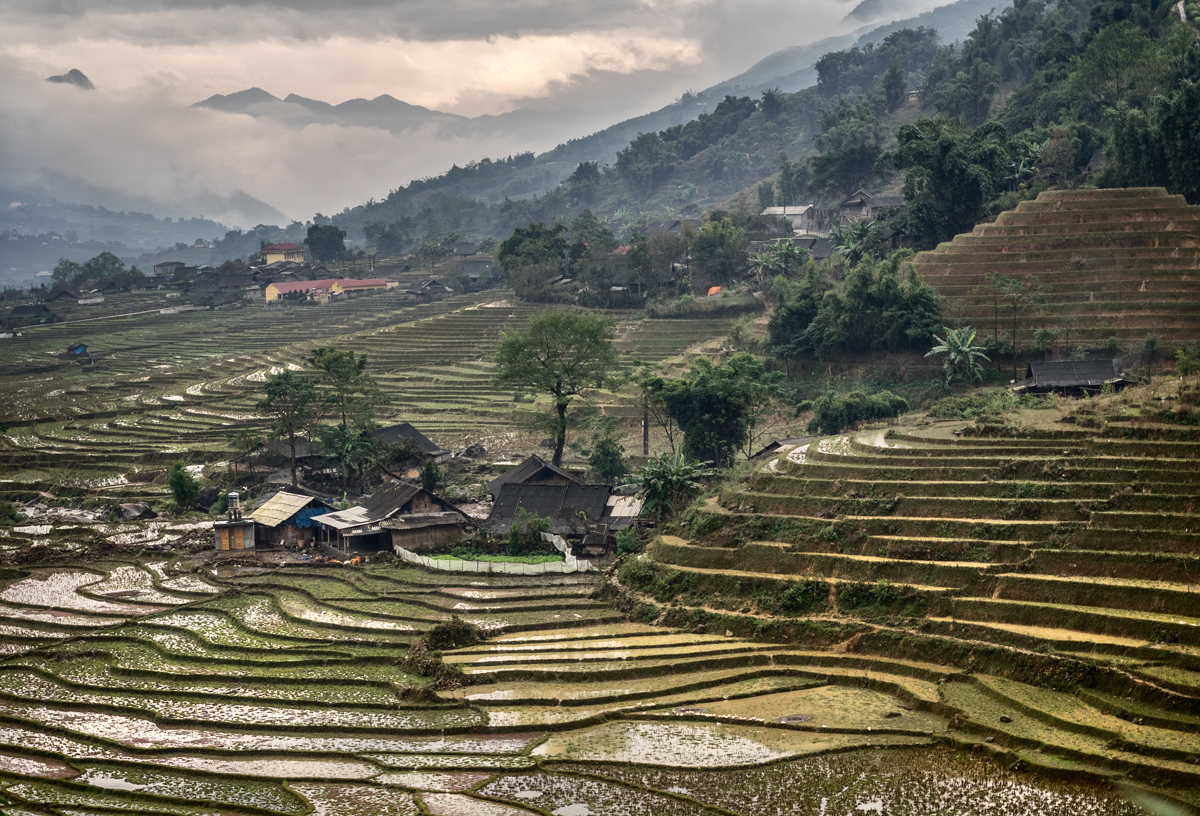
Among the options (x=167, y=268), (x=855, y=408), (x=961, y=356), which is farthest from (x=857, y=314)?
(x=167, y=268)

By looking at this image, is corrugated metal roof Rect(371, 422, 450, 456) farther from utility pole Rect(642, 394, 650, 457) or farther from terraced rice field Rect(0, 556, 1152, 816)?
terraced rice field Rect(0, 556, 1152, 816)

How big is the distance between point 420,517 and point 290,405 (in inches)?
413

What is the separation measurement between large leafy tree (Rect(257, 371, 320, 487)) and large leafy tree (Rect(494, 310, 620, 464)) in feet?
25.3

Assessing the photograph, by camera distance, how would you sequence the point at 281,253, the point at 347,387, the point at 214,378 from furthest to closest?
the point at 281,253 < the point at 214,378 < the point at 347,387

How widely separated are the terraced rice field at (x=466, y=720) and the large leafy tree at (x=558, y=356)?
13.5 meters

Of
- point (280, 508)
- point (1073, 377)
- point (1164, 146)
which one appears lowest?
point (280, 508)

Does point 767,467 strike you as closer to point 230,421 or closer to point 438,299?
point 230,421

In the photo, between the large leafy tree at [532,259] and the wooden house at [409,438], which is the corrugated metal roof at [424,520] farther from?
the large leafy tree at [532,259]

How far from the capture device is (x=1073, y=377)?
34312mm

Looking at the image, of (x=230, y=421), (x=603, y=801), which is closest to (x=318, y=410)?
(x=230, y=421)

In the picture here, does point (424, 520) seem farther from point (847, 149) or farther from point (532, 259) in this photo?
point (847, 149)

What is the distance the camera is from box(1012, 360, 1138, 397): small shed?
33.7 metres

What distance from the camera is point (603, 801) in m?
17.0

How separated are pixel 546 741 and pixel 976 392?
23.5m
